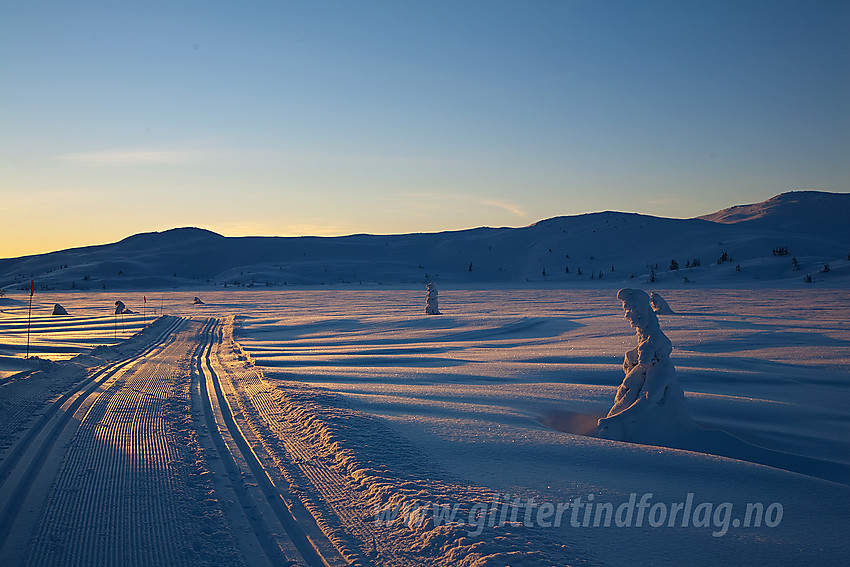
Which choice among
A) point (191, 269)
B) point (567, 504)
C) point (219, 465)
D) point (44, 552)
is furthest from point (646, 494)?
point (191, 269)

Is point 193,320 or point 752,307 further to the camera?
point 193,320

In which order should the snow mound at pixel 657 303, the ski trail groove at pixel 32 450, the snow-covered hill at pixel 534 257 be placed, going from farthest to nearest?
the snow-covered hill at pixel 534 257 < the snow mound at pixel 657 303 < the ski trail groove at pixel 32 450

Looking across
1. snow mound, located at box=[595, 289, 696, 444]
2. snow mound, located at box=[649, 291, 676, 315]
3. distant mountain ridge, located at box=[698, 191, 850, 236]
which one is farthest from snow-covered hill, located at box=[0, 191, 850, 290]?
snow mound, located at box=[595, 289, 696, 444]

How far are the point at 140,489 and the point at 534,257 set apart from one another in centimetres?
6765

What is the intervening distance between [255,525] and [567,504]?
2442 millimetres

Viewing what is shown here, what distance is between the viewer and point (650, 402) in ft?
21.9

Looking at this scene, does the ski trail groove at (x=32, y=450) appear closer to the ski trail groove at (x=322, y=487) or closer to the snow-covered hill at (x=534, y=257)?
the ski trail groove at (x=322, y=487)

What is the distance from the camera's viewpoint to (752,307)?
2284 cm

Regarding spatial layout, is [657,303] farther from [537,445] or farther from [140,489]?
[140,489]

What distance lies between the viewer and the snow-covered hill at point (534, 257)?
4491 centimetres

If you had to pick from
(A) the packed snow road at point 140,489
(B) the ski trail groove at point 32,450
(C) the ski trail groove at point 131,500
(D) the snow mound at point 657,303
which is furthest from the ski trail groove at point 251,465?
(D) the snow mound at point 657,303

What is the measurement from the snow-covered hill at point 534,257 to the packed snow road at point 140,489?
34.5m

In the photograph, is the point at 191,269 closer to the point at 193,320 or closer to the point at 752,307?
the point at 193,320

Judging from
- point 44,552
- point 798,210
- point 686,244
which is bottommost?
point 44,552
